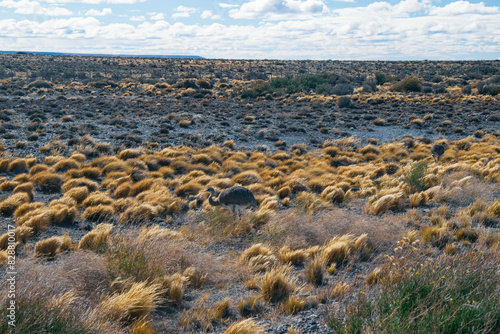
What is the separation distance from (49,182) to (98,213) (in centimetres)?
326

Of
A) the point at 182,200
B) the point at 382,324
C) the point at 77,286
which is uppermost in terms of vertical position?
the point at 382,324

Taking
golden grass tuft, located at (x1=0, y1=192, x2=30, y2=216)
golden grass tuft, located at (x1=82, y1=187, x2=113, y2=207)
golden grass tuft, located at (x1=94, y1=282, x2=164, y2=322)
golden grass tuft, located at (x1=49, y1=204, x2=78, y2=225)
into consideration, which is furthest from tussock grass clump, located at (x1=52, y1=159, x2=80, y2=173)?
golden grass tuft, located at (x1=94, y1=282, x2=164, y2=322)

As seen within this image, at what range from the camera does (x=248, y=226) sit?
7.88 m

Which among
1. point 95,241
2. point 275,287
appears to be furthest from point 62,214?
point 275,287

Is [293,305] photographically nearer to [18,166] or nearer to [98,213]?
[98,213]

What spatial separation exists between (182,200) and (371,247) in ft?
17.9

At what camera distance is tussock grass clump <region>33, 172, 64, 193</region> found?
11102 mm

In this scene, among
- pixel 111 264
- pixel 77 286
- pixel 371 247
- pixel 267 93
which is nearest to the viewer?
pixel 77 286

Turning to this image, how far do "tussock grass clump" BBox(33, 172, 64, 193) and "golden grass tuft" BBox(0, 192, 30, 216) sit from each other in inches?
53.7

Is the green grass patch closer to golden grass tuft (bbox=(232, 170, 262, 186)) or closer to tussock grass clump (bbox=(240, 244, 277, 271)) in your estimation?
tussock grass clump (bbox=(240, 244, 277, 271))

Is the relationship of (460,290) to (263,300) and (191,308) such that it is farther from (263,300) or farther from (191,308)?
(191,308)

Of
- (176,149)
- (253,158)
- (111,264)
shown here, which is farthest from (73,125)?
(111,264)

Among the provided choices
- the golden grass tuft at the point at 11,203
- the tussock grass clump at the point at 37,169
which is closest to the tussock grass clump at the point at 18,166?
the tussock grass clump at the point at 37,169

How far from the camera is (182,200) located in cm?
1054
